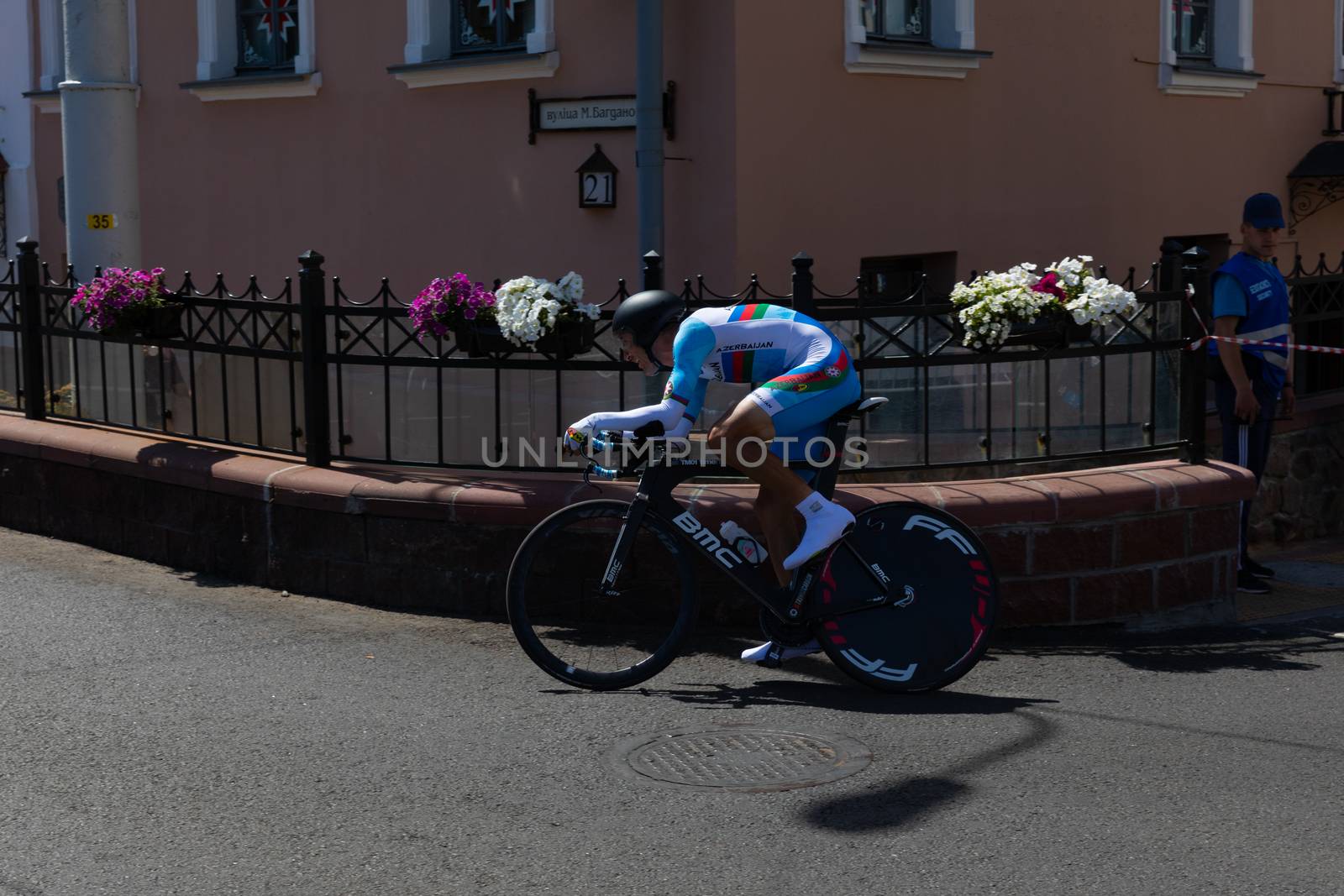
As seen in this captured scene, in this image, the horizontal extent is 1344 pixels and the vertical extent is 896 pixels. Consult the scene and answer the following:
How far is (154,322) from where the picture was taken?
8.85 m

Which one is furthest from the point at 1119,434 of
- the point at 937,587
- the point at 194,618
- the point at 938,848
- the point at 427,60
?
the point at 427,60

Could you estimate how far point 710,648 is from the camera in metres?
6.88

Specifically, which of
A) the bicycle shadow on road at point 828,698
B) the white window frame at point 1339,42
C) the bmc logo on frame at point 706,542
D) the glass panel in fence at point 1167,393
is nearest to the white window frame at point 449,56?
the glass panel in fence at point 1167,393

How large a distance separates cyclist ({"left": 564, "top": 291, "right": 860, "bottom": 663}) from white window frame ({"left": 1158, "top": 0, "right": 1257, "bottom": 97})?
8351mm

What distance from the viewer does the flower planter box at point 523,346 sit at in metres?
7.41

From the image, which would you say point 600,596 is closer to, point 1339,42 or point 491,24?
point 491,24

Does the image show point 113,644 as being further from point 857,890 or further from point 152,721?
point 857,890

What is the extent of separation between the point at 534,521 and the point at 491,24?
236 inches

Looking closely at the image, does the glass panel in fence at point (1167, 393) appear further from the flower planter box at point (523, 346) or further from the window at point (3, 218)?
the window at point (3, 218)

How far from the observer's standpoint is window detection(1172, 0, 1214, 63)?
13766mm

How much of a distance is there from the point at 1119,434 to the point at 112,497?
17.0 ft

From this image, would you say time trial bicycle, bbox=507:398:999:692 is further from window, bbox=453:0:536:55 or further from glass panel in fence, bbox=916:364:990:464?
window, bbox=453:0:536:55

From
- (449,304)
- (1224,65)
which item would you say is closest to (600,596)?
(449,304)

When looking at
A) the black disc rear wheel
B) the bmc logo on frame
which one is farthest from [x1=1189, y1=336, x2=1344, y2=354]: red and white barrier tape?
the bmc logo on frame
